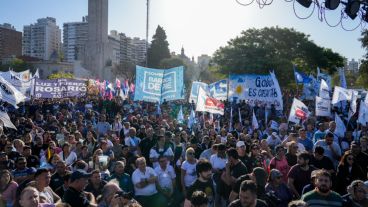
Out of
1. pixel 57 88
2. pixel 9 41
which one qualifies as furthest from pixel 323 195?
pixel 9 41

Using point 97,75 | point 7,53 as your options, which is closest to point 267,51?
point 97,75

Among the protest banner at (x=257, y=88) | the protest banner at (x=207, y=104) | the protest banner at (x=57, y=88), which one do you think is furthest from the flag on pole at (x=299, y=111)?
the protest banner at (x=57, y=88)

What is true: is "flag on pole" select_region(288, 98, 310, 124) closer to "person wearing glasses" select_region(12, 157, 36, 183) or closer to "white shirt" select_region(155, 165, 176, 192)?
"white shirt" select_region(155, 165, 176, 192)

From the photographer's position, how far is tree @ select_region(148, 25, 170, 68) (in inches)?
3236

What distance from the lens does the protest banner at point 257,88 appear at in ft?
48.1

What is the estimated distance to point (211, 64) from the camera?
5069cm

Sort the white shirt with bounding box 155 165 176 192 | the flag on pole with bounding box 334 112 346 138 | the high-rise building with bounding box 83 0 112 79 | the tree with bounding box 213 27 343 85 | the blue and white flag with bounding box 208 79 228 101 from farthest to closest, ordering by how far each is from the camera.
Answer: the high-rise building with bounding box 83 0 112 79
the tree with bounding box 213 27 343 85
the blue and white flag with bounding box 208 79 228 101
the flag on pole with bounding box 334 112 346 138
the white shirt with bounding box 155 165 176 192

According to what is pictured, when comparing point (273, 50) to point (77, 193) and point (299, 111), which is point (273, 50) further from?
point (77, 193)

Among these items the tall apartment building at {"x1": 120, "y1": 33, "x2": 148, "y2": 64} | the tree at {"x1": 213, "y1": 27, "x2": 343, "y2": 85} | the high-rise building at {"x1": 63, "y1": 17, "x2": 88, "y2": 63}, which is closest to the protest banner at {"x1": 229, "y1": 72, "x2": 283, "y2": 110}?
the tree at {"x1": 213, "y1": 27, "x2": 343, "y2": 85}

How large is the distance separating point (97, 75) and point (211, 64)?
42478 mm

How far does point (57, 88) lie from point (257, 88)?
32.4 feet

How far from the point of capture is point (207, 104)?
15.0 m

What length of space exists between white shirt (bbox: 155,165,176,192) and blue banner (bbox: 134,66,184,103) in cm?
718

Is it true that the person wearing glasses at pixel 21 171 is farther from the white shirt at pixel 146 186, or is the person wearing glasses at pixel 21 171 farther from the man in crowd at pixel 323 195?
the man in crowd at pixel 323 195
